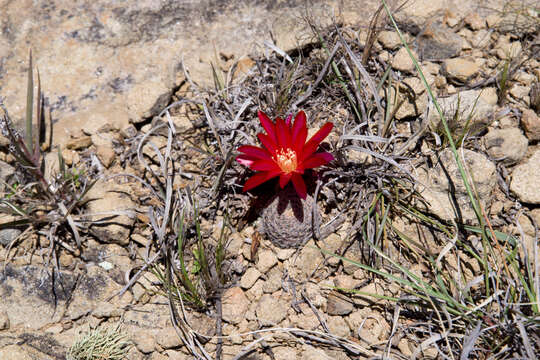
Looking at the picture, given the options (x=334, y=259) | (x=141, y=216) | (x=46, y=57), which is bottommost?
(x=334, y=259)

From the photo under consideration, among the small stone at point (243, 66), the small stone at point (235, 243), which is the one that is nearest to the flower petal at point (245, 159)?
the small stone at point (235, 243)

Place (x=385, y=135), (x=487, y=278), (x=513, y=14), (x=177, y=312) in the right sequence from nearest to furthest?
(x=487, y=278) → (x=177, y=312) → (x=385, y=135) → (x=513, y=14)

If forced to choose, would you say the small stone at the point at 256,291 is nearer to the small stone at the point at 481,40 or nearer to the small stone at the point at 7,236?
the small stone at the point at 7,236

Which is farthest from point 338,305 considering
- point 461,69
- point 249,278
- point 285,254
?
point 461,69

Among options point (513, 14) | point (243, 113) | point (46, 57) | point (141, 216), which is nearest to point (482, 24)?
point (513, 14)

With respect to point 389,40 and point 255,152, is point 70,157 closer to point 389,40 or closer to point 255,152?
point 255,152

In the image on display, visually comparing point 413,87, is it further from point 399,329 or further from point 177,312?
point 177,312
